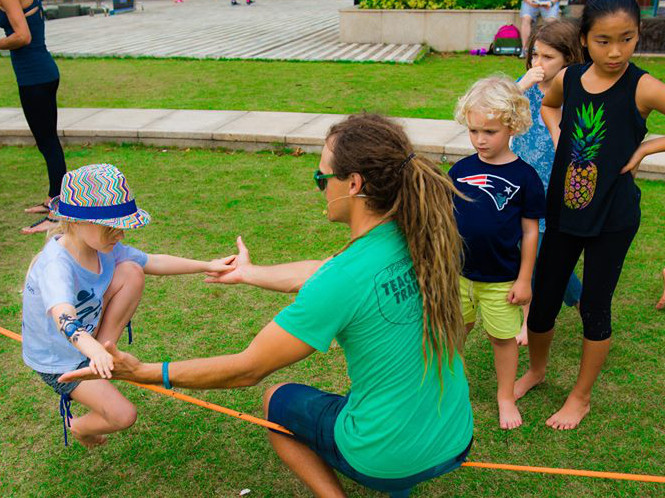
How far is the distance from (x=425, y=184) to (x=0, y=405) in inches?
107

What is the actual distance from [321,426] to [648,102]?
6.34 ft

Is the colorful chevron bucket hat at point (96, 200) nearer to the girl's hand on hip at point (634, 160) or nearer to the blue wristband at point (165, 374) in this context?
the blue wristband at point (165, 374)

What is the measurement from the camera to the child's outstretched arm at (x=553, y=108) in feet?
11.4

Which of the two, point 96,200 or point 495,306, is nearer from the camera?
point 96,200

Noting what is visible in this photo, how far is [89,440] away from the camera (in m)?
3.34

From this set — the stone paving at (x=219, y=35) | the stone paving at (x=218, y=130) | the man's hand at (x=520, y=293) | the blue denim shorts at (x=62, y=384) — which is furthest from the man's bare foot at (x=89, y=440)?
the stone paving at (x=219, y=35)

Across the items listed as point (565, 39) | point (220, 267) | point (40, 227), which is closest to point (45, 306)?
point (220, 267)

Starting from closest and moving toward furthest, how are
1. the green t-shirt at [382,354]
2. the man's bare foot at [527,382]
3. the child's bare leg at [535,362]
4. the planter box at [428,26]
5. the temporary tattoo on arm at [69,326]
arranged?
the green t-shirt at [382,354] → the temporary tattoo on arm at [69,326] → the child's bare leg at [535,362] → the man's bare foot at [527,382] → the planter box at [428,26]

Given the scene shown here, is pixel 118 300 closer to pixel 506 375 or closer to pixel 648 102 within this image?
pixel 506 375

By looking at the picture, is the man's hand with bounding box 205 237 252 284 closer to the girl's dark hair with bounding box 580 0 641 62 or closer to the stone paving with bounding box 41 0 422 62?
the girl's dark hair with bounding box 580 0 641 62

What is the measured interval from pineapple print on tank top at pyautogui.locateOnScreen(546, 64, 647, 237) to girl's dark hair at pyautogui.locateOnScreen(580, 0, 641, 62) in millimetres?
237

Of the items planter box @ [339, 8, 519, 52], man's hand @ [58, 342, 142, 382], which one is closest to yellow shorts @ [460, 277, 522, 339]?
man's hand @ [58, 342, 142, 382]

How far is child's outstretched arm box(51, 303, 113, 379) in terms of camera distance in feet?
8.38

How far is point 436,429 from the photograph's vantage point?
8.18 ft
